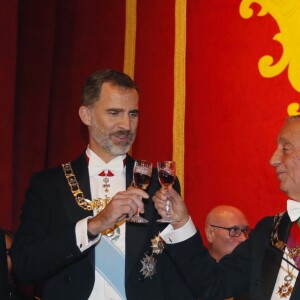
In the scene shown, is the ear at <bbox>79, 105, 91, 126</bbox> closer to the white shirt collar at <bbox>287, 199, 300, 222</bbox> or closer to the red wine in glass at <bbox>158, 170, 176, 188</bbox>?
the red wine in glass at <bbox>158, 170, 176, 188</bbox>

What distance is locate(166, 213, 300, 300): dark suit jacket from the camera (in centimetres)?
277

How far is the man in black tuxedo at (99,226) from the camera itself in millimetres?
2887

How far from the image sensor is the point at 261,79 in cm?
450

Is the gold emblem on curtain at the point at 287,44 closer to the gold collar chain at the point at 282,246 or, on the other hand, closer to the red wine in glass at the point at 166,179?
the gold collar chain at the point at 282,246

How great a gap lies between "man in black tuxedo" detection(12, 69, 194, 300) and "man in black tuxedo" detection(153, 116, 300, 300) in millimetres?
Answer: 148

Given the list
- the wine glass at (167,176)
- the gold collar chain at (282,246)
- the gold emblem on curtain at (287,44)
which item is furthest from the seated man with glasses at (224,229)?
the wine glass at (167,176)

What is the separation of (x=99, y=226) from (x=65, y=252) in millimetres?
174

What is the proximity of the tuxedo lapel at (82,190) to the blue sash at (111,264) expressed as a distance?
137mm

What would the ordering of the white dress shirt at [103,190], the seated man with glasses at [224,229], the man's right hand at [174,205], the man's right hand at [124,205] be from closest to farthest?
1. the man's right hand at [124,205]
2. the man's right hand at [174,205]
3. the white dress shirt at [103,190]
4. the seated man with glasses at [224,229]

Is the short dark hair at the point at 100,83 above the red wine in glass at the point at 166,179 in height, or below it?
above

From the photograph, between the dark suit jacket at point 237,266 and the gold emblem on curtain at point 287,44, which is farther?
the gold emblem on curtain at point 287,44

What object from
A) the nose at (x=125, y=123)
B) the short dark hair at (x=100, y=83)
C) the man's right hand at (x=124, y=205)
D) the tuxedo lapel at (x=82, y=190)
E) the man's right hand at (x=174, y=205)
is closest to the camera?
the man's right hand at (x=124, y=205)

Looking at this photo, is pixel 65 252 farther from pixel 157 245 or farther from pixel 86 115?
pixel 86 115

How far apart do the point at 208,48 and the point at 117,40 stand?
2.50ft
